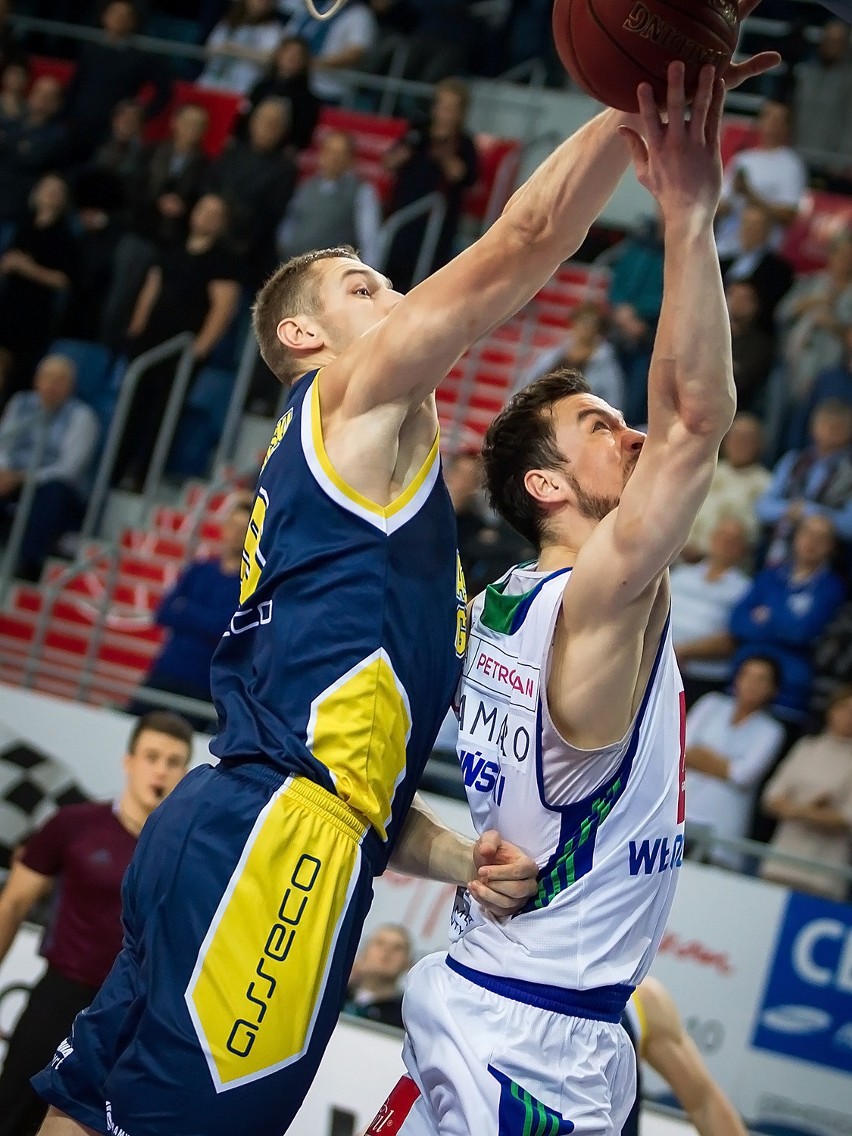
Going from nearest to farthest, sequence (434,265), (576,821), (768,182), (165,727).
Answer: (576,821), (165,727), (768,182), (434,265)

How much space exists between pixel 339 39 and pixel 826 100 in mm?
4166

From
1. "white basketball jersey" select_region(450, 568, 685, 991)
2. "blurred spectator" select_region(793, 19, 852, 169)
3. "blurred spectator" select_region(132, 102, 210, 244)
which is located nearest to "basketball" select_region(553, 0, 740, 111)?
"white basketball jersey" select_region(450, 568, 685, 991)

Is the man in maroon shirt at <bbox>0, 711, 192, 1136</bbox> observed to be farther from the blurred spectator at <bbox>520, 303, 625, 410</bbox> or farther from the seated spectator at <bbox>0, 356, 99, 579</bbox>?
the seated spectator at <bbox>0, 356, 99, 579</bbox>

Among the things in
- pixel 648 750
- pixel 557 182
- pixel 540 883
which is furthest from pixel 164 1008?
pixel 557 182

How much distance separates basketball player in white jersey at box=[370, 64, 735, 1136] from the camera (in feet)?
9.78

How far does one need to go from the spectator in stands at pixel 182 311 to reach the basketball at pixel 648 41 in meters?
7.79

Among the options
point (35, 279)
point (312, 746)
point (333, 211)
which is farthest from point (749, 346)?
point (312, 746)

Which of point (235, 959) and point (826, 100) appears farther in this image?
point (826, 100)

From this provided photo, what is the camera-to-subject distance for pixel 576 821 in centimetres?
326

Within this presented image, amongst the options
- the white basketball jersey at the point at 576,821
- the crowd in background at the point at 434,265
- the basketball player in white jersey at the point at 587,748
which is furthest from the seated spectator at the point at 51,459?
the white basketball jersey at the point at 576,821

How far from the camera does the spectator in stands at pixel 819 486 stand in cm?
872

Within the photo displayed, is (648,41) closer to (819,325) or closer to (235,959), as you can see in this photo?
(235,959)

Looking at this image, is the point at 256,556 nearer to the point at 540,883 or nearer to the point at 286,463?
the point at 286,463

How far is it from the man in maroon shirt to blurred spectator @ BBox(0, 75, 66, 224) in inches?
267
